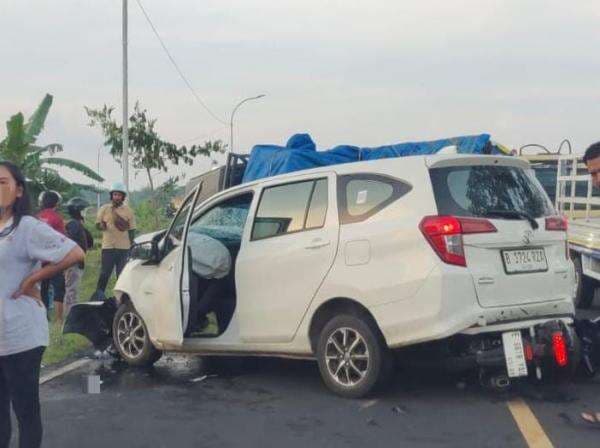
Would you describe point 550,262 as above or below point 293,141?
below

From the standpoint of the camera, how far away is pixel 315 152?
10414 mm

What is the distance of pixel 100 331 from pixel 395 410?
3736 mm

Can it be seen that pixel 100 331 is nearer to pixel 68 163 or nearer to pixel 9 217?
pixel 9 217

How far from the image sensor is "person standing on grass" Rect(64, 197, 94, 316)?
11.7 m

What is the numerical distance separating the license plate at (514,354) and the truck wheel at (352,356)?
84cm

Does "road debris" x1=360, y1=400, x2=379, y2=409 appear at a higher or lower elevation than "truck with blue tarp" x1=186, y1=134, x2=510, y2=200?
lower

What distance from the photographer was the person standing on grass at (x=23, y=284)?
14.8ft

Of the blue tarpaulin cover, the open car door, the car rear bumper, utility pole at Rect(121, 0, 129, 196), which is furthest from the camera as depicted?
utility pole at Rect(121, 0, 129, 196)

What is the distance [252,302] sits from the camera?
24.6 feet

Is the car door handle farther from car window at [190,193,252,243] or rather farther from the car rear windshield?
car window at [190,193,252,243]

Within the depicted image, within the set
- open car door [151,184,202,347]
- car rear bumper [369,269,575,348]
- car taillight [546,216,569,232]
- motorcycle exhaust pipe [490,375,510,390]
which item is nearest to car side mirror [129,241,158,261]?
open car door [151,184,202,347]

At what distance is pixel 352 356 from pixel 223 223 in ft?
6.86

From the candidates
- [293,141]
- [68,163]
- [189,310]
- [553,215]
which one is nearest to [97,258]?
[68,163]

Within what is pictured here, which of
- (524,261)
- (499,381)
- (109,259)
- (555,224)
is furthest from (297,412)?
(109,259)
